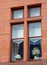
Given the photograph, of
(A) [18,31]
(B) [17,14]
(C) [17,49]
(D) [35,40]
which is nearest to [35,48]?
(D) [35,40]

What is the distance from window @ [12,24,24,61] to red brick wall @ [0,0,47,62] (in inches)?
10.6

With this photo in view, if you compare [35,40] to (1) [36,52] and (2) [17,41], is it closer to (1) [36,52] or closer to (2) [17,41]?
(1) [36,52]

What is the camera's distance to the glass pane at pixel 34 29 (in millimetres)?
16219

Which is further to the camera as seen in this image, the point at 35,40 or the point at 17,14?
the point at 17,14

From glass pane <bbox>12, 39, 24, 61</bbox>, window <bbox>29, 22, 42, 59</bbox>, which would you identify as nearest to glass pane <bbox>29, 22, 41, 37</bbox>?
window <bbox>29, 22, 42, 59</bbox>

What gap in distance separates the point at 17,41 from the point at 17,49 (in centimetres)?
37

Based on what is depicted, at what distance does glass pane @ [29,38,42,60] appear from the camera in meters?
16.0

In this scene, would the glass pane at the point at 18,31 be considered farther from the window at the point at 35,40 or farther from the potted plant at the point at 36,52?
the potted plant at the point at 36,52

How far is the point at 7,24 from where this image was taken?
16594 mm

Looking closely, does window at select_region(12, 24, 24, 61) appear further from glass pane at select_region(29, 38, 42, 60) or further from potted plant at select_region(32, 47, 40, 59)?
potted plant at select_region(32, 47, 40, 59)

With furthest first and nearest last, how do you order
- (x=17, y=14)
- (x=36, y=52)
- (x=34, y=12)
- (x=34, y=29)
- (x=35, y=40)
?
(x=17, y=14) < (x=34, y=12) < (x=34, y=29) < (x=35, y=40) < (x=36, y=52)

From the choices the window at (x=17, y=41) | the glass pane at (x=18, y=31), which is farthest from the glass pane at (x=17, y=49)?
the glass pane at (x=18, y=31)

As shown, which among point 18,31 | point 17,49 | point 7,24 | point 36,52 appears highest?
point 7,24

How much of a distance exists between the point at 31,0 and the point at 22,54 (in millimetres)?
2480
